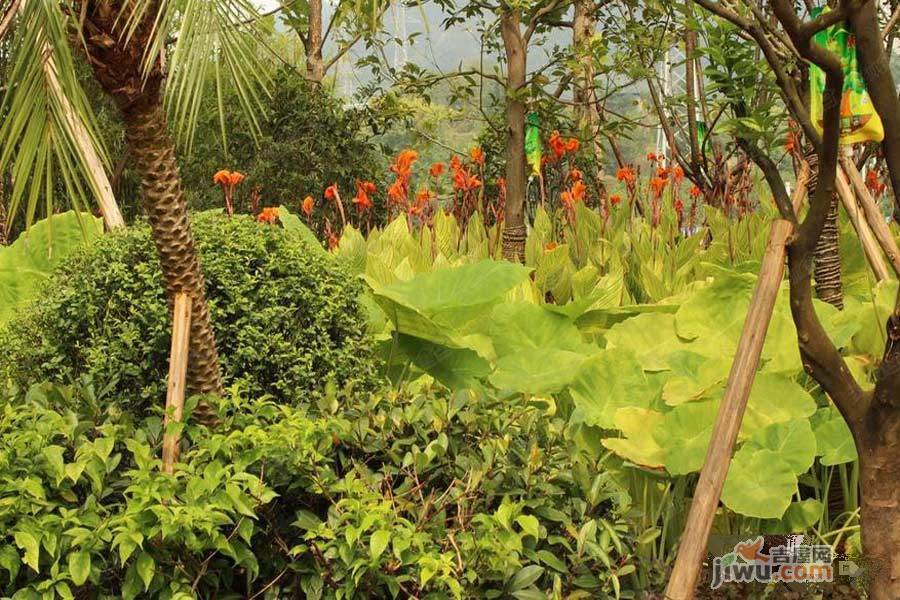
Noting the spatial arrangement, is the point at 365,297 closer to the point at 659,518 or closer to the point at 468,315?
the point at 468,315

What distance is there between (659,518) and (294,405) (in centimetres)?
85

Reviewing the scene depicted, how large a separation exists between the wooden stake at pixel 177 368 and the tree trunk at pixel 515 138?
2110 millimetres

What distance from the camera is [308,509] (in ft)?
5.62

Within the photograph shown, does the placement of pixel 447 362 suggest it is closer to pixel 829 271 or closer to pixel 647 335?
pixel 647 335

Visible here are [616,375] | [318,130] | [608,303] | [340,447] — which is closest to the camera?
[340,447]

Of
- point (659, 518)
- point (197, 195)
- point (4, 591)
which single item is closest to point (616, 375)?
point (659, 518)

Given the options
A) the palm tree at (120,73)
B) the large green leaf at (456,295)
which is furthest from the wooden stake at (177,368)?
the large green leaf at (456,295)

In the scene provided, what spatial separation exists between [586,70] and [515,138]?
584 mm

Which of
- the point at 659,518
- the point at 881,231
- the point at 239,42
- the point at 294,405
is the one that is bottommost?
the point at 659,518

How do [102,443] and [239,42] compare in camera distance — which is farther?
[102,443]

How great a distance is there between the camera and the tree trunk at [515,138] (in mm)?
3791

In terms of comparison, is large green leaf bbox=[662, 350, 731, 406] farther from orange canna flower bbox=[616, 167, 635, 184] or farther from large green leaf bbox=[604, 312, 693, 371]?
orange canna flower bbox=[616, 167, 635, 184]

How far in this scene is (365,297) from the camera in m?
2.69

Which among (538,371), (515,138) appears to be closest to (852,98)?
(538,371)
